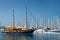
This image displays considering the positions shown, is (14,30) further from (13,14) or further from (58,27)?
(58,27)

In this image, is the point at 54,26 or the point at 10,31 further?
the point at 54,26

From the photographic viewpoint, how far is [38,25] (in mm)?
74500

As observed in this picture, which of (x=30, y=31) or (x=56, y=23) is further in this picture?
(x=56, y=23)

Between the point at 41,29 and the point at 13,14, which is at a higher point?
the point at 13,14

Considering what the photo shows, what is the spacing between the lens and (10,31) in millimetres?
61312

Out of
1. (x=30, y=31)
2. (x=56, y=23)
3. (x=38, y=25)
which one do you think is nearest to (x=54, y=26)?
(x=56, y=23)

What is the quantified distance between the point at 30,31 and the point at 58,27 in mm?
20300

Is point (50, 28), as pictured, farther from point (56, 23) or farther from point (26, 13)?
point (26, 13)

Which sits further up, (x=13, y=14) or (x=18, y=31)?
(x=13, y=14)

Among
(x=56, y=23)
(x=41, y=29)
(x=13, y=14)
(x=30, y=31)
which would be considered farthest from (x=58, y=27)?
(x=13, y=14)

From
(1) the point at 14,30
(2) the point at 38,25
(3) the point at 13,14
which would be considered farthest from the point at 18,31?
(2) the point at 38,25

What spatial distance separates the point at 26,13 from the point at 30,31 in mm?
6641

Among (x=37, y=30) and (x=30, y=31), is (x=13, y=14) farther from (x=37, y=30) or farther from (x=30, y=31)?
(x=37, y=30)

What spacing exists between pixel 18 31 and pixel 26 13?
715cm
